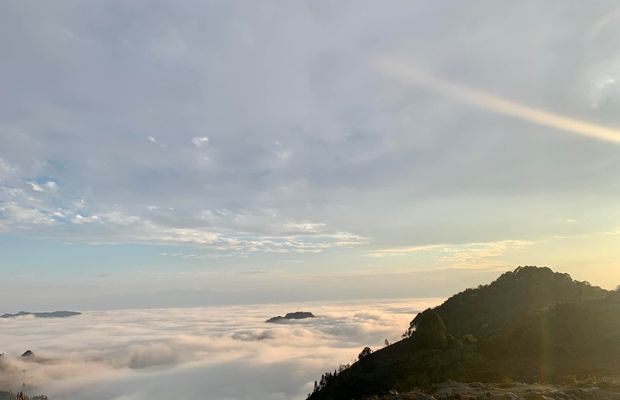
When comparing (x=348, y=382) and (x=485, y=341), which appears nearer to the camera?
(x=485, y=341)

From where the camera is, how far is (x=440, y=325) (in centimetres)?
10106

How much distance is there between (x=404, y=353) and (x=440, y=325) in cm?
1113

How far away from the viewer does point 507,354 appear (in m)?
75.8

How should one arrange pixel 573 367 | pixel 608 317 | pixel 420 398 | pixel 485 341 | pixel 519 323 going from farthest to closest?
pixel 519 323, pixel 485 341, pixel 608 317, pixel 573 367, pixel 420 398

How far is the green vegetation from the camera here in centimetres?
6028

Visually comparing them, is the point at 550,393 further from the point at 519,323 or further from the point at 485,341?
the point at 519,323

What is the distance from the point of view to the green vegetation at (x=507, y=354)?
60.3m

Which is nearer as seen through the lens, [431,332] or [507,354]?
[507,354]

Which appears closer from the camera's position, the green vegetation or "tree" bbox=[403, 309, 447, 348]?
the green vegetation

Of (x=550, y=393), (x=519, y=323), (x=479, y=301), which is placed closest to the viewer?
(x=550, y=393)

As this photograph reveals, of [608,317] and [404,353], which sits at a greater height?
[608,317]

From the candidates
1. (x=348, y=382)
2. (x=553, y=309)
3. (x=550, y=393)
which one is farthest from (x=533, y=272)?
(x=550, y=393)

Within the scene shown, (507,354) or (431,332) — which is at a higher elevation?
(431,332)

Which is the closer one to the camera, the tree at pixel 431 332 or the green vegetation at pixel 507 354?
the green vegetation at pixel 507 354
